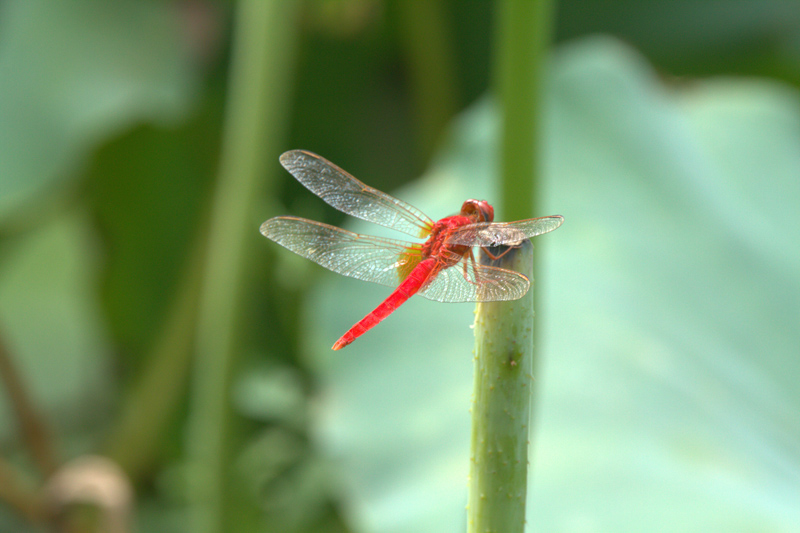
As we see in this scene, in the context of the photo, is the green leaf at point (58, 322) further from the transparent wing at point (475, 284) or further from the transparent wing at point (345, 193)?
the transparent wing at point (475, 284)

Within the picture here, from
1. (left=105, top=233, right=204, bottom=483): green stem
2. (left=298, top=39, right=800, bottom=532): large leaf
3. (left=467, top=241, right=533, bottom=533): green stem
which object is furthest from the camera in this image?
(left=105, top=233, right=204, bottom=483): green stem

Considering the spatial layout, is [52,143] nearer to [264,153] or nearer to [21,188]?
[21,188]

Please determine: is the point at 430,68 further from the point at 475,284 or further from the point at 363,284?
the point at 475,284

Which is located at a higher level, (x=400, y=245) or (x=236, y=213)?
(x=236, y=213)

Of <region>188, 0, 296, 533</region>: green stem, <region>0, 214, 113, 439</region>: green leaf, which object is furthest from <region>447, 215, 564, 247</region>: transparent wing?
<region>0, 214, 113, 439</region>: green leaf

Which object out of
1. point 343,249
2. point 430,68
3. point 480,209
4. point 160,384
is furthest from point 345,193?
point 430,68

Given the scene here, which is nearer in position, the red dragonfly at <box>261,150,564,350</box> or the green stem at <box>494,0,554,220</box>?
the red dragonfly at <box>261,150,564,350</box>

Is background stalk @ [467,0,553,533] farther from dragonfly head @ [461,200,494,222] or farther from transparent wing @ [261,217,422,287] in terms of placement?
transparent wing @ [261,217,422,287]
